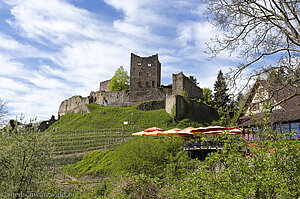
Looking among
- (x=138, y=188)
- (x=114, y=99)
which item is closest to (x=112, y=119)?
(x=114, y=99)

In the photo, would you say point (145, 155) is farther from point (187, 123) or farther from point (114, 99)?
point (114, 99)

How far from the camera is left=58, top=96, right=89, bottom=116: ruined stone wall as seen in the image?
5055cm

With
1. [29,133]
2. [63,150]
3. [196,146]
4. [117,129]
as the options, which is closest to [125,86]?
[117,129]

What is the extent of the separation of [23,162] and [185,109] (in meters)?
30.3

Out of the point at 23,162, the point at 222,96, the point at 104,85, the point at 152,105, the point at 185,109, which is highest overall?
the point at 104,85

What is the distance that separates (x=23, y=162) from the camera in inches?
326

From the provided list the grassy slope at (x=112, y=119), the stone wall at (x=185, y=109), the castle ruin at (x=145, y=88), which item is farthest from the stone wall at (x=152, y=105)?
the stone wall at (x=185, y=109)

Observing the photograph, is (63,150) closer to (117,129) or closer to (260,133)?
(117,129)

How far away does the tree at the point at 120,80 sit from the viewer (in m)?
57.4

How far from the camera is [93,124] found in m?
40.3

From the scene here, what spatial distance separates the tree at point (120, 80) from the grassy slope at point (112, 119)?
398 inches

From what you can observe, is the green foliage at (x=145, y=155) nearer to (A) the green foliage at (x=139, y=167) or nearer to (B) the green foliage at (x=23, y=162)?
(A) the green foliage at (x=139, y=167)

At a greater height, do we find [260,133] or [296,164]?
[260,133]

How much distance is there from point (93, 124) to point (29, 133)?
3178cm
